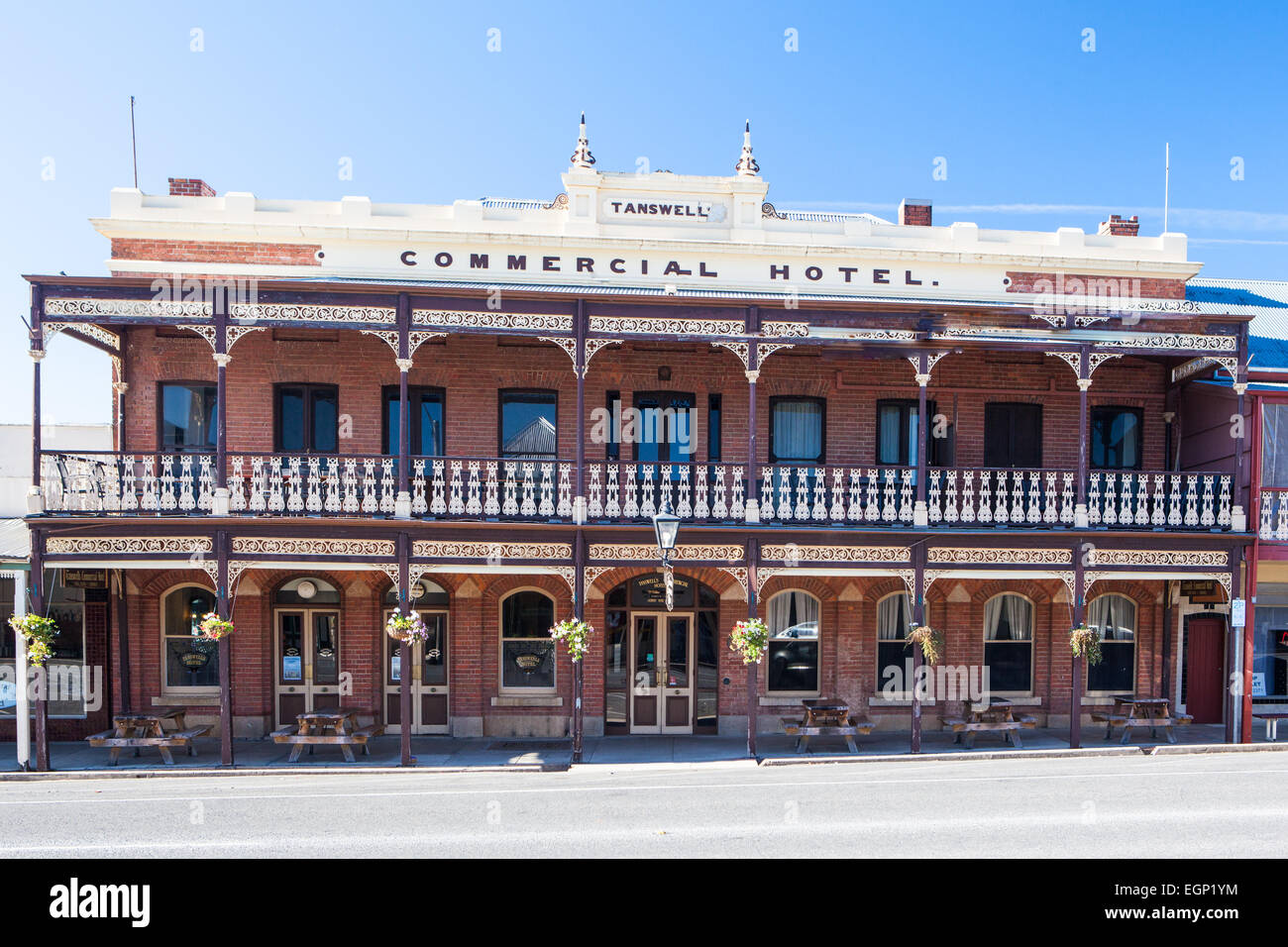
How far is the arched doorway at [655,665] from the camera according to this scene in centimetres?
1440

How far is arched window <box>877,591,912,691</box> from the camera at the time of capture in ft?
47.8

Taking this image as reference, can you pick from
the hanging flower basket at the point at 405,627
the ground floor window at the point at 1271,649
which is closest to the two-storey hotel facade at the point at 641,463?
the hanging flower basket at the point at 405,627

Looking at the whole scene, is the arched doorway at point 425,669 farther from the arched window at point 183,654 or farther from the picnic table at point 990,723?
the picnic table at point 990,723

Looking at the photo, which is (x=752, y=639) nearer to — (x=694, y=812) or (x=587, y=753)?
(x=694, y=812)

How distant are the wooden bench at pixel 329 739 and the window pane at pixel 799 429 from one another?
862 cm

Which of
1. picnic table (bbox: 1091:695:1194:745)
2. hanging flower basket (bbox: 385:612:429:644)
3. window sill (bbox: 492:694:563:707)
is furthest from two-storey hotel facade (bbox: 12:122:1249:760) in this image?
picnic table (bbox: 1091:695:1194:745)

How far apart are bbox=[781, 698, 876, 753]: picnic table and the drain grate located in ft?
12.5

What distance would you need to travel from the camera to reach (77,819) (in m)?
9.49

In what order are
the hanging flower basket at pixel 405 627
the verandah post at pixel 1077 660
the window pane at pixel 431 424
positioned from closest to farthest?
the hanging flower basket at pixel 405 627 < the verandah post at pixel 1077 660 < the window pane at pixel 431 424

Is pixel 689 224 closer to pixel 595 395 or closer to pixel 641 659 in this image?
pixel 595 395

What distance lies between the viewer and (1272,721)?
13.4 metres

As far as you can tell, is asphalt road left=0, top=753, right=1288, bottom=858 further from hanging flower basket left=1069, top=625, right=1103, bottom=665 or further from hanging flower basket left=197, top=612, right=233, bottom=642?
hanging flower basket left=197, top=612, right=233, bottom=642

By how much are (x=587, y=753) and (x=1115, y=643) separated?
10199mm
